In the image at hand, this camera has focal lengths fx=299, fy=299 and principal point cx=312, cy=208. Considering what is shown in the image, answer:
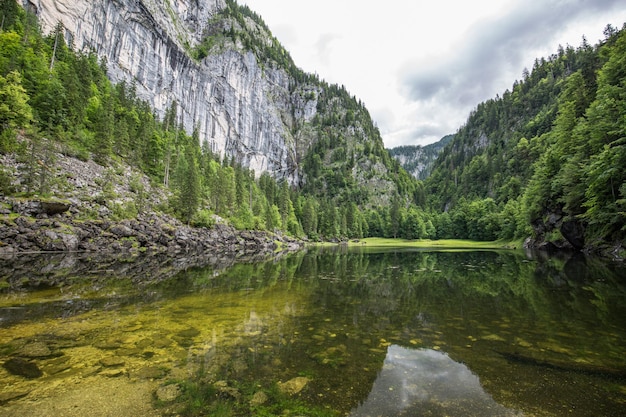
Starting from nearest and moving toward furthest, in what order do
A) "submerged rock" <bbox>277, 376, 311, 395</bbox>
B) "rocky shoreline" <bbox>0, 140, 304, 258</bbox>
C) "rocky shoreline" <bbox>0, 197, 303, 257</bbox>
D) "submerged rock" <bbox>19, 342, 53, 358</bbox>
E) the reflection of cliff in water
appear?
1. the reflection of cliff in water
2. "submerged rock" <bbox>277, 376, 311, 395</bbox>
3. "submerged rock" <bbox>19, 342, 53, 358</bbox>
4. "rocky shoreline" <bbox>0, 197, 303, 257</bbox>
5. "rocky shoreline" <bbox>0, 140, 304, 258</bbox>

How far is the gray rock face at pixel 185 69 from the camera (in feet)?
293

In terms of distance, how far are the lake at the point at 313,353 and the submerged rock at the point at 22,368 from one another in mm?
40

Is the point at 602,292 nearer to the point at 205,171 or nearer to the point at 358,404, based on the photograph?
the point at 358,404

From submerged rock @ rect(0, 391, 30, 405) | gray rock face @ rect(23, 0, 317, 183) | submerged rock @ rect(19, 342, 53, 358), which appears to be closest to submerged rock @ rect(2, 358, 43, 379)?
submerged rock @ rect(19, 342, 53, 358)

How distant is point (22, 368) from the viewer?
674 cm

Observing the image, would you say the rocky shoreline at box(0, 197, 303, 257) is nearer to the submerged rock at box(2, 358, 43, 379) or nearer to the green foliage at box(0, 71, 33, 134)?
the green foliage at box(0, 71, 33, 134)

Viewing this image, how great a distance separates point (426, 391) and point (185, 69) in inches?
5571

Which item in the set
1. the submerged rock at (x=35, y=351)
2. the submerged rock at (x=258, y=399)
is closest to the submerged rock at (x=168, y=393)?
the submerged rock at (x=258, y=399)

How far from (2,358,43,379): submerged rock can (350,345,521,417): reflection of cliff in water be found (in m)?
6.85

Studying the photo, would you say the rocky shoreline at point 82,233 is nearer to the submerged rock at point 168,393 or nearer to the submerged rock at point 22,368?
the submerged rock at point 22,368

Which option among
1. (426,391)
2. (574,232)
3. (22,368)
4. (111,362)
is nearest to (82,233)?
(22,368)

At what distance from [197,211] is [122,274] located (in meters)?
38.7

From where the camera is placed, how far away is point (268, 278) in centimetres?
2217

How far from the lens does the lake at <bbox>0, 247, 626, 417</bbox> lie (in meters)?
5.38
